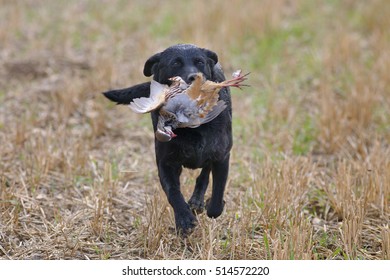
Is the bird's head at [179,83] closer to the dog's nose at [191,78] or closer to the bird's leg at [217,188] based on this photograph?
the dog's nose at [191,78]

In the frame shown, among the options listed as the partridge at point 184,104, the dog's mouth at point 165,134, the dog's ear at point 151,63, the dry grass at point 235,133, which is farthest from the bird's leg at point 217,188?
the dog's ear at point 151,63

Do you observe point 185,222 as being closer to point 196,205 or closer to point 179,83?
point 196,205

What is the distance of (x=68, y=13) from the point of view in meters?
12.2

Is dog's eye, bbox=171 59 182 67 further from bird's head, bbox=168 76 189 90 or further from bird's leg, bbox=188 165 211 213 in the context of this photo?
bird's leg, bbox=188 165 211 213

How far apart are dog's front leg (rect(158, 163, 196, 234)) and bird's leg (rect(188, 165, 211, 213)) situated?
0.40 metres

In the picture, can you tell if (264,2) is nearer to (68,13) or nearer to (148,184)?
(68,13)

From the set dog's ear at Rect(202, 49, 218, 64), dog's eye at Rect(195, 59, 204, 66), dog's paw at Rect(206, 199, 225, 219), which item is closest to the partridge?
dog's eye at Rect(195, 59, 204, 66)

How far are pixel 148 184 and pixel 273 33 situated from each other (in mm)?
5247

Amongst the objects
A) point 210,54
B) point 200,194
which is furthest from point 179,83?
point 200,194

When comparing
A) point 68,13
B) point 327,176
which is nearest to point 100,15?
point 68,13

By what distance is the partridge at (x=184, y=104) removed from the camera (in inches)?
172

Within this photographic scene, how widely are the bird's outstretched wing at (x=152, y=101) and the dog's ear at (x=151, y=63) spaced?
0.40 meters
